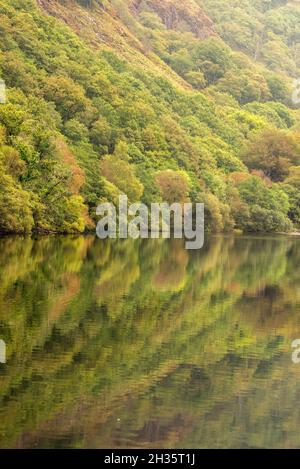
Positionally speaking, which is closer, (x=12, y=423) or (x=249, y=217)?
(x=12, y=423)

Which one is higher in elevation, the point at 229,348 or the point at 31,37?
the point at 31,37

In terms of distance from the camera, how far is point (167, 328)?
86.4 ft

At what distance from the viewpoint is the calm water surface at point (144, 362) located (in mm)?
15477

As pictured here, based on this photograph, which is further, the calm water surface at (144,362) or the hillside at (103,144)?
the hillside at (103,144)

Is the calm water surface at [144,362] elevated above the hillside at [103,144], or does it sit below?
below

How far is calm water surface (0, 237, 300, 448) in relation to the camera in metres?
15.5

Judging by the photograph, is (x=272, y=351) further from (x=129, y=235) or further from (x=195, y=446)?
(x=129, y=235)

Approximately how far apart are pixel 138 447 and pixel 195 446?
981 millimetres

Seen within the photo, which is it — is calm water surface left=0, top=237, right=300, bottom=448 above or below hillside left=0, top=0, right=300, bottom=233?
below

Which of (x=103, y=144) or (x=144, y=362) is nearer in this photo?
(x=144, y=362)

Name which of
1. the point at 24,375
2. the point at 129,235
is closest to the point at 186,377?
the point at 24,375

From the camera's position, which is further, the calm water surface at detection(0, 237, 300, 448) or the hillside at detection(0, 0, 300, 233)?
the hillside at detection(0, 0, 300, 233)

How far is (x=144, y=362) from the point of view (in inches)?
820
